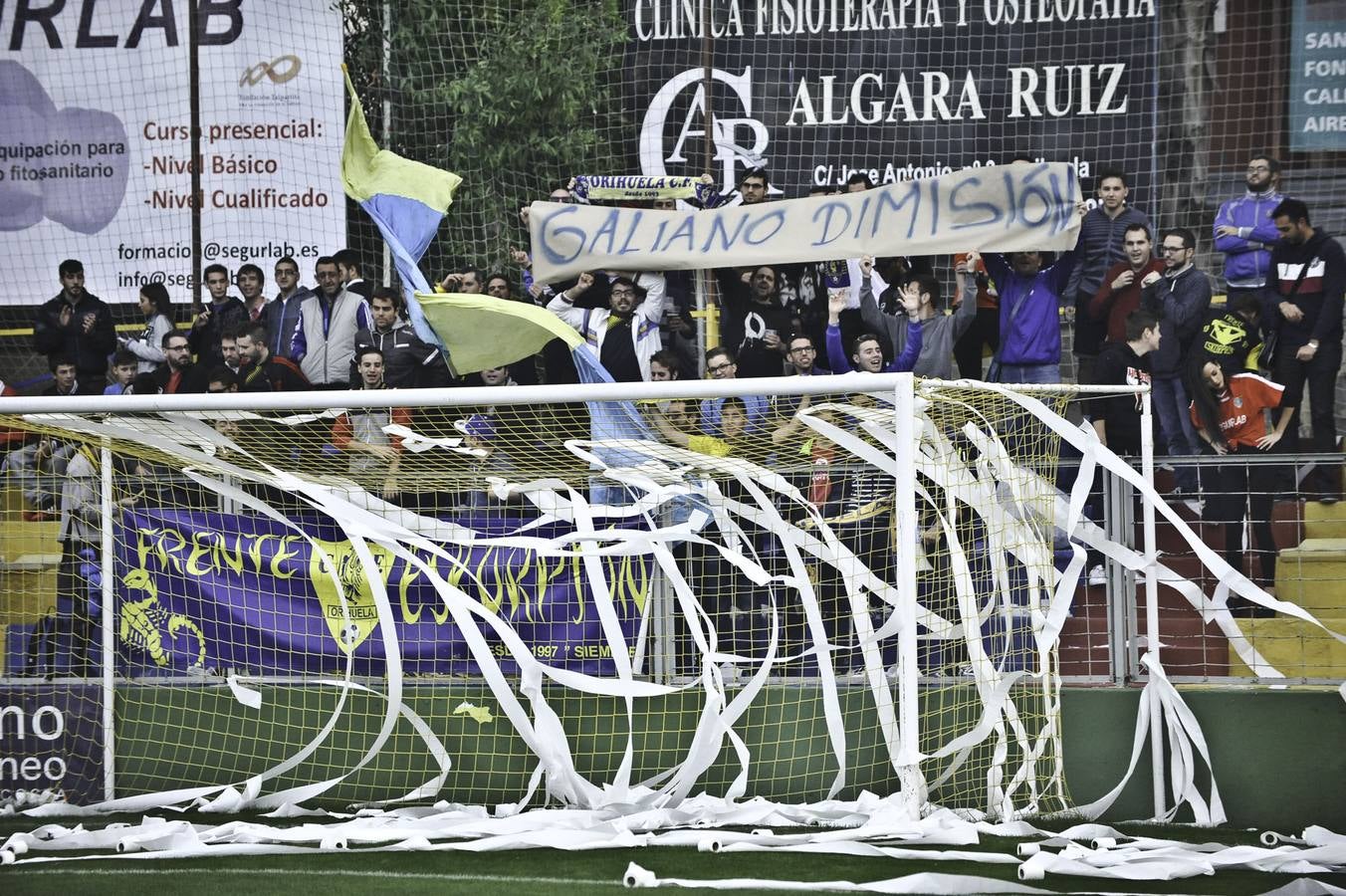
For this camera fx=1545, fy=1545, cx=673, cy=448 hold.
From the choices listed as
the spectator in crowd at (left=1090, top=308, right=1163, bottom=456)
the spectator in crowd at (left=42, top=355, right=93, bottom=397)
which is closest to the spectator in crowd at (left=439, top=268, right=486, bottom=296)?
the spectator in crowd at (left=42, top=355, right=93, bottom=397)

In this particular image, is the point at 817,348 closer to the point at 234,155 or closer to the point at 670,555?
the point at 670,555

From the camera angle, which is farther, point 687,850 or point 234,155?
point 234,155

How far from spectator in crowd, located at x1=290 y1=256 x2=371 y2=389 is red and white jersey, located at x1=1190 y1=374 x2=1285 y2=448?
4.88m

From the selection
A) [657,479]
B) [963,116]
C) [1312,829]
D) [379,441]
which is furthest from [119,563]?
[963,116]

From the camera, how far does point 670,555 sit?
244 inches

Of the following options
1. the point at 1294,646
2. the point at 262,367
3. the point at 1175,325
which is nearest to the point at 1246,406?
the point at 1175,325

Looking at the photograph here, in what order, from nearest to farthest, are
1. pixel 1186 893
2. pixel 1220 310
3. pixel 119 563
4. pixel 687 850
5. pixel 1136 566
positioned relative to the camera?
pixel 1186 893, pixel 687 850, pixel 1136 566, pixel 119 563, pixel 1220 310

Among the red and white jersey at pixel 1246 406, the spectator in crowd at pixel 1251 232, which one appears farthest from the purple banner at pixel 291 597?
the spectator in crowd at pixel 1251 232

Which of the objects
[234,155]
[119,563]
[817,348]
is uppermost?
[234,155]

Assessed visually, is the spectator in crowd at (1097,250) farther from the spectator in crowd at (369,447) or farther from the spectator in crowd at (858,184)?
the spectator in crowd at (369,447)

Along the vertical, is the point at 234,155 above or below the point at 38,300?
above

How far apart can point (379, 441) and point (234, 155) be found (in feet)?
18.4

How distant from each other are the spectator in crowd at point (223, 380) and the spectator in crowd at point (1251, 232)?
5623mm

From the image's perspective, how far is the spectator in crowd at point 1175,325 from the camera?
26.6 ft
